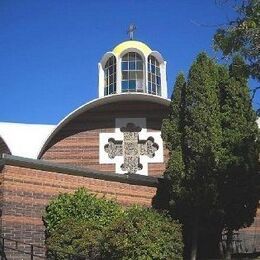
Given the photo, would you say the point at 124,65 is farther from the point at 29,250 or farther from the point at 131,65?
the point at 29,250

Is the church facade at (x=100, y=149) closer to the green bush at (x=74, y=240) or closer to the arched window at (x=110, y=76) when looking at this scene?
the arched window at (x=110, y=76)

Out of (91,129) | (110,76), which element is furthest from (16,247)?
(110,76)

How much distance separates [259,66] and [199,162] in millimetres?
4736

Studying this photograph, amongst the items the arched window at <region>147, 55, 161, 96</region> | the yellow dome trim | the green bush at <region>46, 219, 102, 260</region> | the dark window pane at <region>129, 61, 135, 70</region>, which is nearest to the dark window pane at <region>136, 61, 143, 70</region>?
the dark window pane at <region>129, 61, 135, 70</region>

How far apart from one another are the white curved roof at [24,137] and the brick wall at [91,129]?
899 mm

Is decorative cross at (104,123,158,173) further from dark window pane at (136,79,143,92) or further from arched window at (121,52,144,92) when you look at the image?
dark window pane at (136,79,143,92)

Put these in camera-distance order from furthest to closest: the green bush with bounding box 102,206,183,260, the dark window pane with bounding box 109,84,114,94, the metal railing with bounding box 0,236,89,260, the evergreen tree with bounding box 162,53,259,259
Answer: the dark window pane with bounding box 109,84,114,94 < the evergreen tree with bounding box 162,53,259,259 < the metal railing with bounding box 0,236,89,260 < the green bush with bounding box 102,206,183,260

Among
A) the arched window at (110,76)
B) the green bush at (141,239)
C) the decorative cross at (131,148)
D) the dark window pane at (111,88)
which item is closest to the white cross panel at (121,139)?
the decorative cross at (131,148)

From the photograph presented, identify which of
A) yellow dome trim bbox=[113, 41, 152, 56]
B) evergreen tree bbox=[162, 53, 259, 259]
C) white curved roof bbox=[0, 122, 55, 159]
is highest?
yellow dome trim bbox=[113, 41, 152, 56]

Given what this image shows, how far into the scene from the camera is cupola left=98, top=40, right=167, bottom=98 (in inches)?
1208

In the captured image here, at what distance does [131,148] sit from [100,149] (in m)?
1.57

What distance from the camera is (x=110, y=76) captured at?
31.5m

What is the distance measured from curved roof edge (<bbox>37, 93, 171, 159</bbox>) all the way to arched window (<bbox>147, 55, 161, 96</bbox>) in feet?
13.3

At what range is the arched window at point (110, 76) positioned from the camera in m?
31.0
